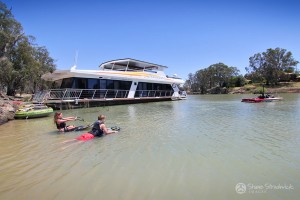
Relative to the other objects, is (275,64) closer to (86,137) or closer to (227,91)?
(227,91)

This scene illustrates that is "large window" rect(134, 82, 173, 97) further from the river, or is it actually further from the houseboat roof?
the river

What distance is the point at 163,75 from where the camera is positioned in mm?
29531

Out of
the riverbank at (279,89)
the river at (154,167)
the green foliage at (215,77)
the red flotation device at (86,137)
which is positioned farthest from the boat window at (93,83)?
the green foliage at (215,77)

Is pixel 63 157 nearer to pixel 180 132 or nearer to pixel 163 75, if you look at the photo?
pixel 180 132

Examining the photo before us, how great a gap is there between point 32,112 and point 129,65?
15031 millimetres

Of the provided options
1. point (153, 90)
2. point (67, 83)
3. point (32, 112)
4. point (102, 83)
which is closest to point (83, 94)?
point (67, 83)

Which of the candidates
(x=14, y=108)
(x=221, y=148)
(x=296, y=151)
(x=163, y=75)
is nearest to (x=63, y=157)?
(x=221, y=148)

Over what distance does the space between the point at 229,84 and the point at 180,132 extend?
7236 cm

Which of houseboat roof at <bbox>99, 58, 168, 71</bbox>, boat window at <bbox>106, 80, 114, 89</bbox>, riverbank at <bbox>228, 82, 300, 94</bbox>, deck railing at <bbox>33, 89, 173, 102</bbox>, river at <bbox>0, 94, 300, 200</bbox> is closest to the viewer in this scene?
river at <bbox>0, 94, 300, 200</bbox>

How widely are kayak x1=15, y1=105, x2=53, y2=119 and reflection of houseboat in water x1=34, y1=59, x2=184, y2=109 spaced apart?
3.10 metres

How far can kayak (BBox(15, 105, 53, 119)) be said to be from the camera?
1358 cm

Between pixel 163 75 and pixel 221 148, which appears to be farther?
pixel 163 75

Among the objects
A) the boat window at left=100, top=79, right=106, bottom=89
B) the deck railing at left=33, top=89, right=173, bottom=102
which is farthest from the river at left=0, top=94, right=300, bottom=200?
the boat window at left=100, top=79, right=106, bottom=89

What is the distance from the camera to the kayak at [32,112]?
13.6m
